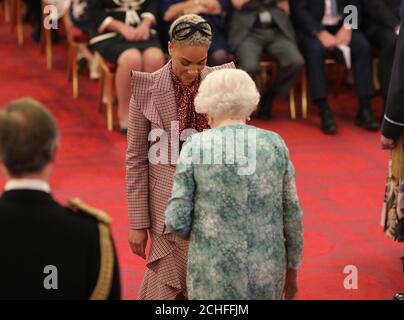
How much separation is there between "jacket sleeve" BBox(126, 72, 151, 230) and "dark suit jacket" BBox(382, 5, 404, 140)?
5.03ft

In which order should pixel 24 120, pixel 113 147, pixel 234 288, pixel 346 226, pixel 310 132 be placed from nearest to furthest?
1. pixel 24 120
2. pixel 234 288
3. pixel 346 226
4. pixel 113 147
5. pixel 310 132

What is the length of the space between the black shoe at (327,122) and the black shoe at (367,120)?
0.28m

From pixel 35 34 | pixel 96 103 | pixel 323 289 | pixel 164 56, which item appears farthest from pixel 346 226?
pixel 35 34

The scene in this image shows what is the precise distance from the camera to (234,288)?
3.38m

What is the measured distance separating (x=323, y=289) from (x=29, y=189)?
9.64 feet

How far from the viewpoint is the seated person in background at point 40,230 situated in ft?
8.61

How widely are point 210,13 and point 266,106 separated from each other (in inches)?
40.4

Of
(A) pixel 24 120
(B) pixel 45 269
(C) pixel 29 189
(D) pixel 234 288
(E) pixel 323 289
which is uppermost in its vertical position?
(A) pixel 24 120

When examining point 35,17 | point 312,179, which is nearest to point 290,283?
point 312,179

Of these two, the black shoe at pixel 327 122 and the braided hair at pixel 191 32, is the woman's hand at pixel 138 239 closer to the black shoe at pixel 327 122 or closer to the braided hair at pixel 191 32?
the braided hair at pixel 191 32

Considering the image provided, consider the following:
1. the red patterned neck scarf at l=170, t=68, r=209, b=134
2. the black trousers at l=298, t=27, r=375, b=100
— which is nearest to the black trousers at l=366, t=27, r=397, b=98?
the black trousers at l=298, t=27, r=375, b=100

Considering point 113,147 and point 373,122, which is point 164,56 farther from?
point 373,122

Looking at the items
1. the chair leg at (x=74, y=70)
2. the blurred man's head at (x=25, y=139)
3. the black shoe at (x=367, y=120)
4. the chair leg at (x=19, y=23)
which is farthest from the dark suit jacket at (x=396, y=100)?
the chair leg at (x=19, y=23)

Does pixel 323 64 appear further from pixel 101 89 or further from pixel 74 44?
pixel 74 44
